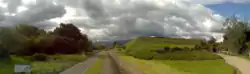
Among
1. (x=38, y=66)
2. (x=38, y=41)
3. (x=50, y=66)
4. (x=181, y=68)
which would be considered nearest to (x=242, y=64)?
(x=181, y=68)

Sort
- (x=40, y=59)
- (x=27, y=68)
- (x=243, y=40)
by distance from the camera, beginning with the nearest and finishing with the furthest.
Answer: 1. (x=27, y=68)
2. (x=40, y=59)
3. (x=243, y=40)

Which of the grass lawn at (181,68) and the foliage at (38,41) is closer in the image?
the grass lawn at (181,68)

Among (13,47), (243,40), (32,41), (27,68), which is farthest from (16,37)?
(243,40)

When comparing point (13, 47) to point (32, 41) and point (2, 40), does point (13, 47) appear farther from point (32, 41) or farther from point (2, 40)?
point (32, 41)

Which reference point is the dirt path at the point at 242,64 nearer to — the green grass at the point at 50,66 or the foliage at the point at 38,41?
the green grass at the point at 50,66

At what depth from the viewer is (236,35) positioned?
340 feet

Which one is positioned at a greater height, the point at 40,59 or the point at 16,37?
the point at 16,37

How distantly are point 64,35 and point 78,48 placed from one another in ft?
21.0

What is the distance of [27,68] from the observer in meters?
28.9

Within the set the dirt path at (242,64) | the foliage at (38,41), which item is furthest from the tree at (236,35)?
the foliage at (38,41)

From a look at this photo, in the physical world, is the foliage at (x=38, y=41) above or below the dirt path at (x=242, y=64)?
above

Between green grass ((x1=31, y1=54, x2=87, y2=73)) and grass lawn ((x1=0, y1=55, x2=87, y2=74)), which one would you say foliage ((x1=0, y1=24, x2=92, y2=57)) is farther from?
green grass ((x1=31, y1=54, x2=87, y2=73))

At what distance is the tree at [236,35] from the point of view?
102 meters

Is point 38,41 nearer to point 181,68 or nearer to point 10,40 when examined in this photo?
point 10,40
